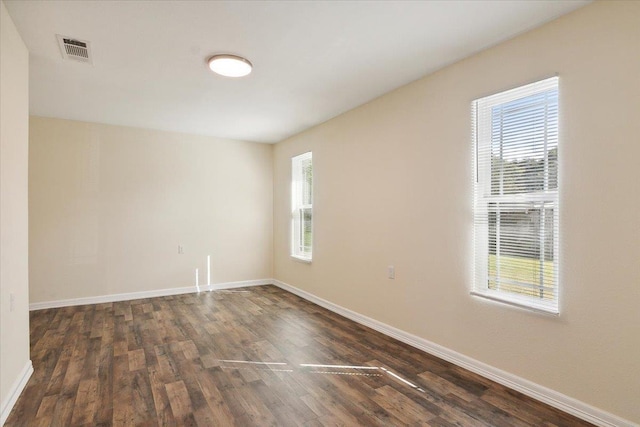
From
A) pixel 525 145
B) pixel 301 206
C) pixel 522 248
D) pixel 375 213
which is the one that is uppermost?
pixel 525 145

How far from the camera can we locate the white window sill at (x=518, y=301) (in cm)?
217

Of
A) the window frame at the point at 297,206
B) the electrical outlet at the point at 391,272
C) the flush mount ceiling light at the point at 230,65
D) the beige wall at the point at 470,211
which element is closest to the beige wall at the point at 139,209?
the window frame at the point at 297,206

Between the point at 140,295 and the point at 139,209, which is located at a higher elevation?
the point at 139,209

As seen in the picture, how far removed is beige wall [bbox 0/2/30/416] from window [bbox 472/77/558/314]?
3226 millimetres

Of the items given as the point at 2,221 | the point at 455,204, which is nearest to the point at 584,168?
the point at 455,204

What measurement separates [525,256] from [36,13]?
361cm

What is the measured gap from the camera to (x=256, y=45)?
2500 millimetres

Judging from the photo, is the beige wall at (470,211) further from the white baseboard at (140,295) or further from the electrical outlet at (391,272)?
the white baseboard at (140,295)

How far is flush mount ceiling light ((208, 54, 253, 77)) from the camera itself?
A: 8.77 ft

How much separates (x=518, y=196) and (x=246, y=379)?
240cm

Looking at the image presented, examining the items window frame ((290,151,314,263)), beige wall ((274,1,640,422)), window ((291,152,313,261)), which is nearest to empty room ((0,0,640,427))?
beige wall ((274,1,640,422))

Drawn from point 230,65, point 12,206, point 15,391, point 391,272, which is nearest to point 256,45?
point 230,65

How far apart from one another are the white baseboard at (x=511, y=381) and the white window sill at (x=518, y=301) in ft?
1.65

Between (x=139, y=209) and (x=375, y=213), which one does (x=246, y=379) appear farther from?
(x=139, y=209)
